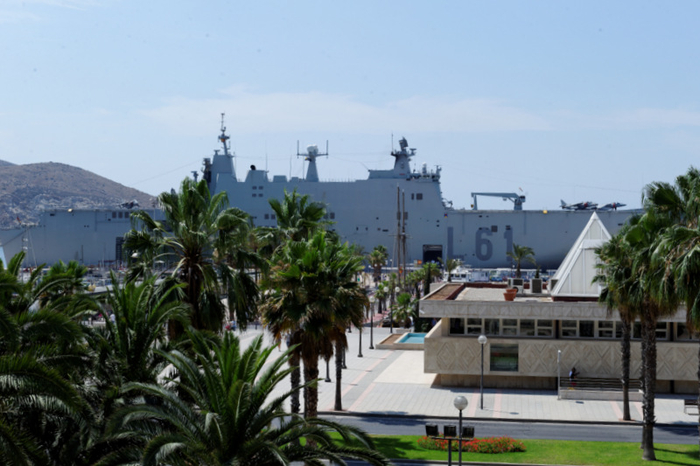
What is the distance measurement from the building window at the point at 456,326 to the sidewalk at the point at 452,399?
7.14 ft

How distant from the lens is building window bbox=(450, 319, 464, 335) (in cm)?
3133

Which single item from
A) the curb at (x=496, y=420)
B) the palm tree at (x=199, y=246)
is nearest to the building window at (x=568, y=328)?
the curb at (x=496, y=420)

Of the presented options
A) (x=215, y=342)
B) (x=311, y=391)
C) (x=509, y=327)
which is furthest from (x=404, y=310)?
(x=215, y=342)

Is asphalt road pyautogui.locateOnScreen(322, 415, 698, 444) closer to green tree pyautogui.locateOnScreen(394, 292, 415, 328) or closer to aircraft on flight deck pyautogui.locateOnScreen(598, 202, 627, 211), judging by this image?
green tree pyautogui.locateOnScreen(394, 292, 415, 328)

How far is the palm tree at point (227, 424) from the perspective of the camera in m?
10.8

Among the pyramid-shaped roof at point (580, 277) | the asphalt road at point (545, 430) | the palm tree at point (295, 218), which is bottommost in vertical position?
the asphalt road at point (545, 430)

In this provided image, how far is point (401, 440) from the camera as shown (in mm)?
22969

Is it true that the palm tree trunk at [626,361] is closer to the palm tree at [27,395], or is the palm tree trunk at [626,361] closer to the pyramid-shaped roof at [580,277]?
the pyramid-shaped roof at [580,277]

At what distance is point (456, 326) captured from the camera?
31.4m

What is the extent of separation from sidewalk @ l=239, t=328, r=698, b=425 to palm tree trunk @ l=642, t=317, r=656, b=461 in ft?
14.3

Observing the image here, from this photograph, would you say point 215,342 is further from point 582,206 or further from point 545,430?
point 582,206

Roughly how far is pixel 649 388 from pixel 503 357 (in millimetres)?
9471

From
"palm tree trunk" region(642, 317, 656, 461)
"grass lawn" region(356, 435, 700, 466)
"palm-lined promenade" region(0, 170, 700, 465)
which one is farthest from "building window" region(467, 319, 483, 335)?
"palm tree trunk" region(642, 317, 656, 461)

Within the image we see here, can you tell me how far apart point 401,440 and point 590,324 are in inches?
444
